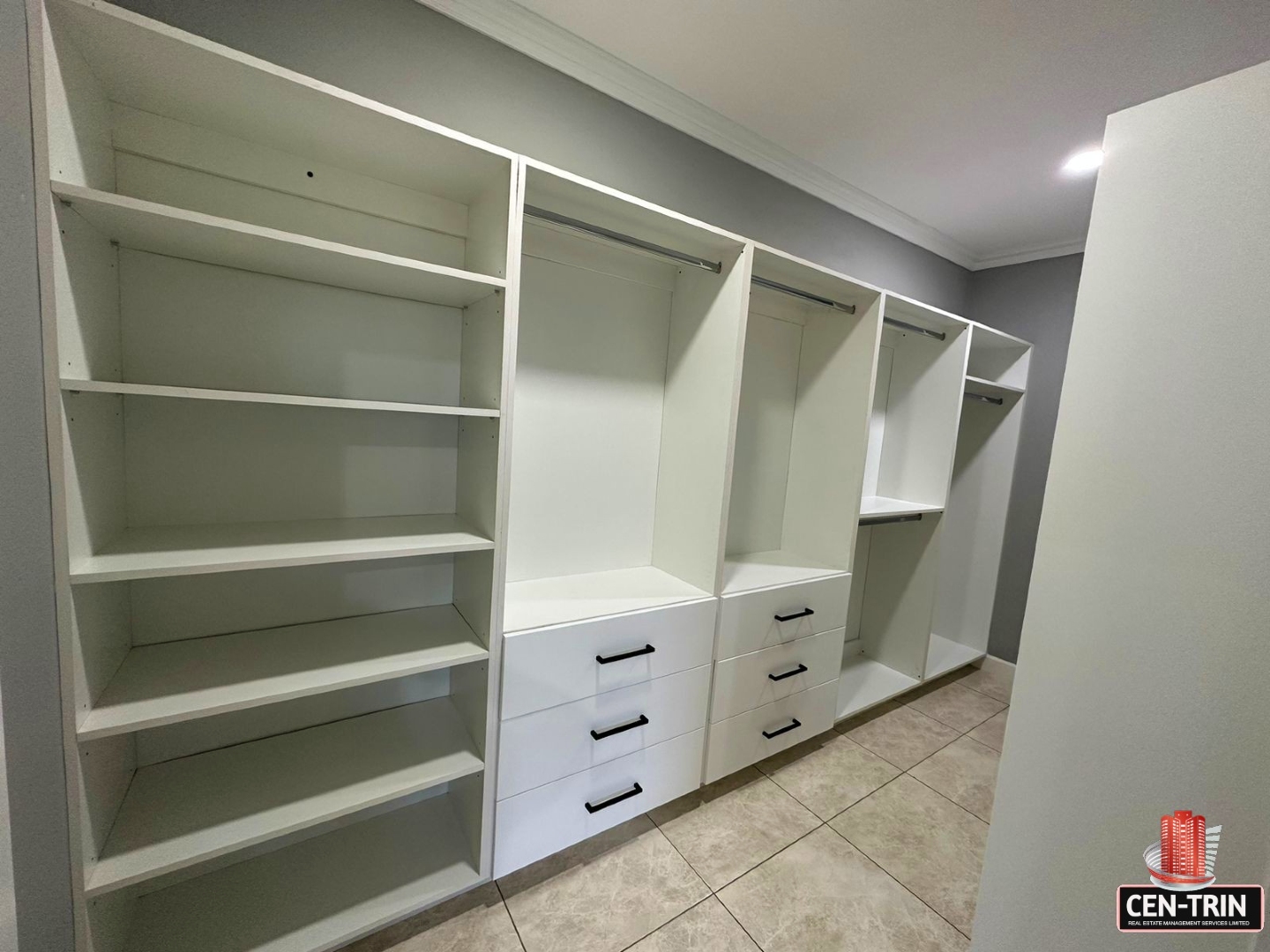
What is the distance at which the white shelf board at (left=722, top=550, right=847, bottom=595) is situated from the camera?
189 centimetres

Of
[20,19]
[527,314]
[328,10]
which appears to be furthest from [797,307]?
[20,19]

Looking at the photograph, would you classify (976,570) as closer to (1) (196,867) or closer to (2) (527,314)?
(2) (527,314)

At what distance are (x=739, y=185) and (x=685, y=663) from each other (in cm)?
195

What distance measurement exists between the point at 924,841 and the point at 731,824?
2.35 feet

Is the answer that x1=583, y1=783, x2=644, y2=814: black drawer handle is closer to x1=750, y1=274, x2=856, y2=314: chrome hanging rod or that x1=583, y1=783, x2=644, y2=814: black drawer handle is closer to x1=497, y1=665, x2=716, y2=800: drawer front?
x1=497, y1=665, x2=716, y2=800: drawer front

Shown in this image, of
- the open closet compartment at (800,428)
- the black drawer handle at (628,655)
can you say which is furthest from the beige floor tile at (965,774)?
the black drawer handle at (628,655)

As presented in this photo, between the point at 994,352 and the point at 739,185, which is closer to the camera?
the point at 739,185

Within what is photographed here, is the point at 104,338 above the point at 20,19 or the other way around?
the other way around

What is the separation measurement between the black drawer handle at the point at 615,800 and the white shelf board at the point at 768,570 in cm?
71

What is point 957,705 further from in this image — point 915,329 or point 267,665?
point 267,665

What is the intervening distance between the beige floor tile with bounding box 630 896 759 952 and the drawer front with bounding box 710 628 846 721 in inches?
21.5

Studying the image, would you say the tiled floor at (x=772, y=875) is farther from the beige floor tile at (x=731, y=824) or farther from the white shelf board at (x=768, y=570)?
the white shelf board at (x=768, y=570)

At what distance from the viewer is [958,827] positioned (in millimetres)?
1851

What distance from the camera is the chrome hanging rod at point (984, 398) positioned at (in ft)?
9.32
